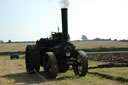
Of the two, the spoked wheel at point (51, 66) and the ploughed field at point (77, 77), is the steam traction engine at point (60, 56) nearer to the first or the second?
the spoked wheel at point (51, 66)

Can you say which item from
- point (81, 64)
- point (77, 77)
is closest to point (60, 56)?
point (81, 64)

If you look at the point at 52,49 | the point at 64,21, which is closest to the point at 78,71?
the point at 52,49

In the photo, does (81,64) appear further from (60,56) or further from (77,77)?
(60,56)

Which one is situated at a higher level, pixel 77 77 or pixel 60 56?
pixel 60 56

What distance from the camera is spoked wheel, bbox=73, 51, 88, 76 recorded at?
15531 mm

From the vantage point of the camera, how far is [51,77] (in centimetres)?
1517

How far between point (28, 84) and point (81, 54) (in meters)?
4.19

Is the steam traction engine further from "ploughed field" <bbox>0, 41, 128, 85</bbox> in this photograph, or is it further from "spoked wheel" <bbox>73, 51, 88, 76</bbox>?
"ploughed field" <bbox>0, 41, 128, 85</bbox>

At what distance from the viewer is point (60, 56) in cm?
1628

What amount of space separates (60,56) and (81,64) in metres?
1.46

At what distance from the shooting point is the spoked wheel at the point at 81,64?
51.0ft

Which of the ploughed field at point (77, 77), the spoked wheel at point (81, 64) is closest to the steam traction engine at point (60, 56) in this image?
the spoked wheel at point (81, 64)

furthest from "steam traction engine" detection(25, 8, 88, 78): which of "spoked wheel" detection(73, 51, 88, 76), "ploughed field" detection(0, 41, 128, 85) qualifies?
"ploughed field" detection(0, 41, 128, 85)

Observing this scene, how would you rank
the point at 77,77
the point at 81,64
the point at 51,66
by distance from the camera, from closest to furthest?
1. the point at 51,66
2. the point at 77,77
3. the point at 81,64
